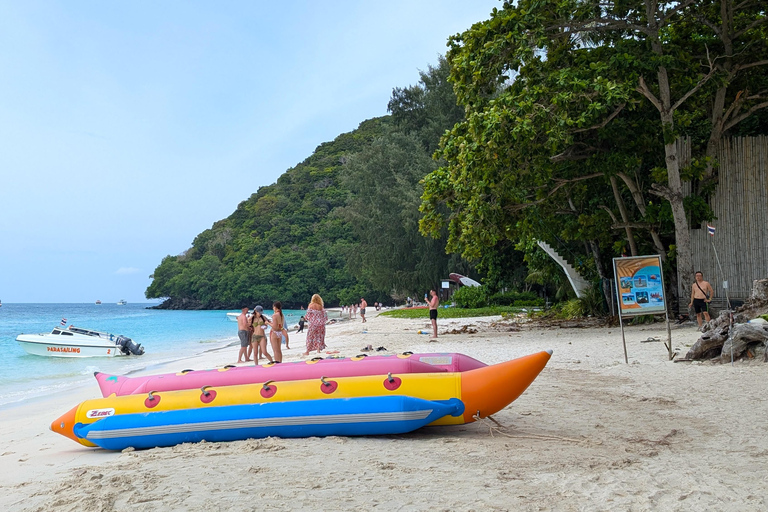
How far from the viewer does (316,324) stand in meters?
14.1

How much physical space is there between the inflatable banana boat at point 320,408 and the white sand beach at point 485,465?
0.54 ft

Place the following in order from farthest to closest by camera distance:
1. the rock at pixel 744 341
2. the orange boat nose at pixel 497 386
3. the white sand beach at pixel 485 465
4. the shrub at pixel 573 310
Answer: the shrub at pixel 573 310, the rock at pixel 744 341, the orange boat nose at pixel 497 386, the white sand beach at pixel 485 465

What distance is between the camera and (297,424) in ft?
18.4

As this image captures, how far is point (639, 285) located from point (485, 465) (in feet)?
21.4

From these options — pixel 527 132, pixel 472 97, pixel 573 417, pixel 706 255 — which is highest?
pixel 472 97

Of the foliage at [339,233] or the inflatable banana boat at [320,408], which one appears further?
the foliage at [339,233]

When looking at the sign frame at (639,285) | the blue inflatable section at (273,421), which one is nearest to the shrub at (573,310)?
the sign frame at (639,285)

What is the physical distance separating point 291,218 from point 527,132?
7282cm

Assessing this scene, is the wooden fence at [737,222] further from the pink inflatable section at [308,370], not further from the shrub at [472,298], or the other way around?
the shrub at [472,298]

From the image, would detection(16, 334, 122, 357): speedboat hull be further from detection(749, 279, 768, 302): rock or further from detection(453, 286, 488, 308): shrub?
detection(749, 279, 768, 302): rock

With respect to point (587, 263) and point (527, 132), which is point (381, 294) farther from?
point (527, 132)

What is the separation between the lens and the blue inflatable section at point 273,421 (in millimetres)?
5516

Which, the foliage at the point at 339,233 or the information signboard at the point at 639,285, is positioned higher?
the foliage at the point at 339,233

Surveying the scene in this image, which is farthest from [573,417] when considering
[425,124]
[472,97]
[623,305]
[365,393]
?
[425,124]
